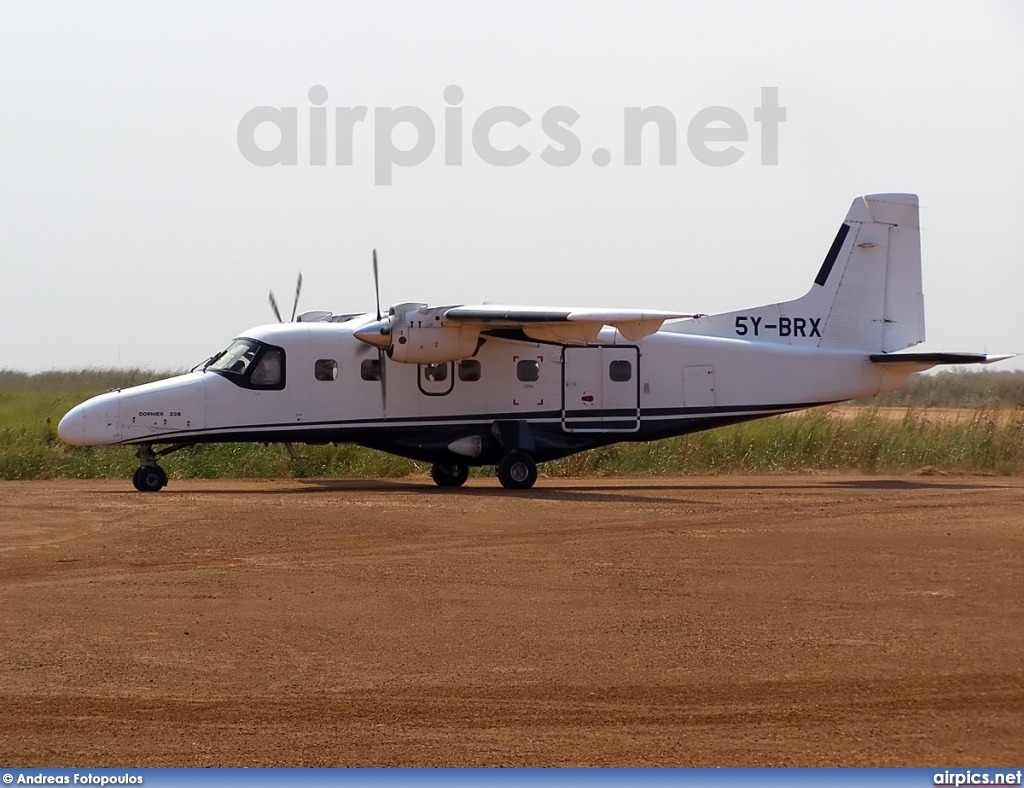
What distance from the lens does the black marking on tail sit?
22.4 m

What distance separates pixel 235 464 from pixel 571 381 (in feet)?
25.1

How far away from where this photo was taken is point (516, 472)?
65.9 feet

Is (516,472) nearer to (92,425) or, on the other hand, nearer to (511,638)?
(92,425)

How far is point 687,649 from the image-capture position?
8.61 meters

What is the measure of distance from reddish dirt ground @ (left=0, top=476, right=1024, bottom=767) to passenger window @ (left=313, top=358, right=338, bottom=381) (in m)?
5.04

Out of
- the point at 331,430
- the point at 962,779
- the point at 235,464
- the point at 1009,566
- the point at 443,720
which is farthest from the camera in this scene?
the point at 235,464

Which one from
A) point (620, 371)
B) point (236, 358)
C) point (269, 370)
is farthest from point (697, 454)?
point (236, 358)

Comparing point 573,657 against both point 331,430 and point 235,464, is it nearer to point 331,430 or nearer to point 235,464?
point 331,430

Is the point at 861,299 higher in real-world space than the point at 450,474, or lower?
higher

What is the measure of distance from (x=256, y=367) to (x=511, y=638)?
11.8m

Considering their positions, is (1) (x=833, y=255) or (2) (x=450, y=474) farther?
(1) (x=833, y=255)

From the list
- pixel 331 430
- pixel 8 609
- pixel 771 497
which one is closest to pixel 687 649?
pixel 8 609

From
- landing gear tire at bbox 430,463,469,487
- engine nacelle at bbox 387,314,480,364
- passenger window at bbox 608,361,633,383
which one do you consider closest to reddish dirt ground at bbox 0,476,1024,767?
engine nacelle at bbox 387,314,480,364

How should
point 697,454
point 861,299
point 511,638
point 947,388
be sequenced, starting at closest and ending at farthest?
point 511,638 < point 861,299 < point 697,454 < point 947,388
